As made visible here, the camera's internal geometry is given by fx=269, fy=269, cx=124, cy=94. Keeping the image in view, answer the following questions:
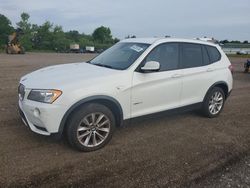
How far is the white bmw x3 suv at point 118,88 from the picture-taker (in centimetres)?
385

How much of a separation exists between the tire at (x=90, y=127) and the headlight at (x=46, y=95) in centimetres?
38

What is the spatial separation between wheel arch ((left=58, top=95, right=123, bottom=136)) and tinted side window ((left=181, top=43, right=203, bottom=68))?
173cm

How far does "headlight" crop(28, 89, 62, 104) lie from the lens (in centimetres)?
376

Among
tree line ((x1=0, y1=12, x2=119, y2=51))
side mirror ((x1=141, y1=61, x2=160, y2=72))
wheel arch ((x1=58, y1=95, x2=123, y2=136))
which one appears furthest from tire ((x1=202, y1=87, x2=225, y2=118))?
tree line ((x1=0, y1=12, x2=119, y2=51))

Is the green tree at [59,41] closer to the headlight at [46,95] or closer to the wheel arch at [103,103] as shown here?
the wheel arch at [103,103]

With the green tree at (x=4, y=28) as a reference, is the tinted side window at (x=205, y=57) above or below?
below

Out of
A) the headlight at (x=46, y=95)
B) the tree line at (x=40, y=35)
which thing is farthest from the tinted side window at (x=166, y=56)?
the tree line at (x=40, y=35)

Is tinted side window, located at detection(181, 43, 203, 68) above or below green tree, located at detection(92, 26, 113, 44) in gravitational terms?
below

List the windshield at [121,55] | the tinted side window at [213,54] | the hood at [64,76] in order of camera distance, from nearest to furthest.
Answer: the hood at [64,76] → the windshield at [121,55] → the tinted side window at [213,54]

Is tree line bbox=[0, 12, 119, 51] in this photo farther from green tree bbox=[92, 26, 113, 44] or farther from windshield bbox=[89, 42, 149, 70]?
windshield bbox=[89, 42, 149, 70]

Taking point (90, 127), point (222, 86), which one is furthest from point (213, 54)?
point (90, 127)

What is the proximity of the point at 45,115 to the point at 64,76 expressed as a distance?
29.8 inches

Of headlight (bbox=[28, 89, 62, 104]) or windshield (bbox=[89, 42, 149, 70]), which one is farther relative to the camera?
windshield (bbox=[89, 42, 149, 70])

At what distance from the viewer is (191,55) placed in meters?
5.48
